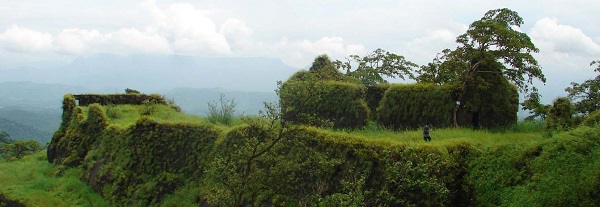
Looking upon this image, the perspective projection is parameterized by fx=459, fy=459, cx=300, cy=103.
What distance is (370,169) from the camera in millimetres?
11672

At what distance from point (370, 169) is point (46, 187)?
15213 mm

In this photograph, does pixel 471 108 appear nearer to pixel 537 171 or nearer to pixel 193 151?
pixel 537 171

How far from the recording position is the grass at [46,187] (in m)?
18.4

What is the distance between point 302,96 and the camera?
10070 millimetres

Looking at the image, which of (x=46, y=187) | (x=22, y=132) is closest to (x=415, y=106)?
(x=46, y=187)

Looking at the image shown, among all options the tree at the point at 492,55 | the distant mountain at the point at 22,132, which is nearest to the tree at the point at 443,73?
the tree at the point at 492,55

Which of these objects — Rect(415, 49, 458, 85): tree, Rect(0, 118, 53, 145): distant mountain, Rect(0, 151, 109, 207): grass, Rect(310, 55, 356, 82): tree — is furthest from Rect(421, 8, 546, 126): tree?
Rect(0, 118, 53, 145): distant mountain

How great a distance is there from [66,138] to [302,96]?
59.3 ft

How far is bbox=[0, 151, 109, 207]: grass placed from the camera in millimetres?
18438

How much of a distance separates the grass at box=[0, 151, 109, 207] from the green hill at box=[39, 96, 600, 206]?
9.61ft

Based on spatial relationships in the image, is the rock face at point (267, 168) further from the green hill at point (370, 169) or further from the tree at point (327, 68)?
the tree at point (327, 68)

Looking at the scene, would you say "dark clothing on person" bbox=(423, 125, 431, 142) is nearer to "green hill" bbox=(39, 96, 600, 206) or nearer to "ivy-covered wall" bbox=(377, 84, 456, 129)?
"green hill" bbox=(39, 96, 600, 206)

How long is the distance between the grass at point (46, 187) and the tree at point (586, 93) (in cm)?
1862

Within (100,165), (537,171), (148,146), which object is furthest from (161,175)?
(537,171)
